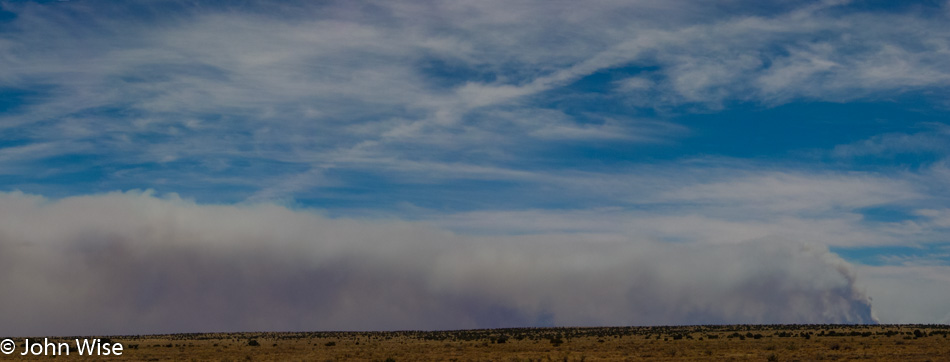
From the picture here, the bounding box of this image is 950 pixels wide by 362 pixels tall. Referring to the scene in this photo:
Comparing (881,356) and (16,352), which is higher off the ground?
(16,352)

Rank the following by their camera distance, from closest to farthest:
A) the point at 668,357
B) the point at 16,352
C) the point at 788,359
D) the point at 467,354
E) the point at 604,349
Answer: the point at 788,359, the point at 668,357, the point at 467,354, the point at 604,349, the point at 16,352

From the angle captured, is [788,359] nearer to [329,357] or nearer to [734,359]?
[734,359]

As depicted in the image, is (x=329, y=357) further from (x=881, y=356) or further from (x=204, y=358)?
(x=881, y=356)

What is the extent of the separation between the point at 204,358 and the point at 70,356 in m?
14.8

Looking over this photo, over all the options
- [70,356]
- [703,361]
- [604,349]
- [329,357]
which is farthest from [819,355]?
[70,356]

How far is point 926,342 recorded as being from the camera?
3194 inches

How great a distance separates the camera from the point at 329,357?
76500 mm

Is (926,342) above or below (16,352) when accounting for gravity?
below

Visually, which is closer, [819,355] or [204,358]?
[819,355]

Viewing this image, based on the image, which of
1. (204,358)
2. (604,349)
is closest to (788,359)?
(604,349)

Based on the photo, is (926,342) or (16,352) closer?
(926,342)

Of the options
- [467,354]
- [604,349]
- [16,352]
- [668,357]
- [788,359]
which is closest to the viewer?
[788,359]

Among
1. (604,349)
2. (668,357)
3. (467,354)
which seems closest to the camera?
(668,357)

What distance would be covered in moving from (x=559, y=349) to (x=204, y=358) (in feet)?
116
